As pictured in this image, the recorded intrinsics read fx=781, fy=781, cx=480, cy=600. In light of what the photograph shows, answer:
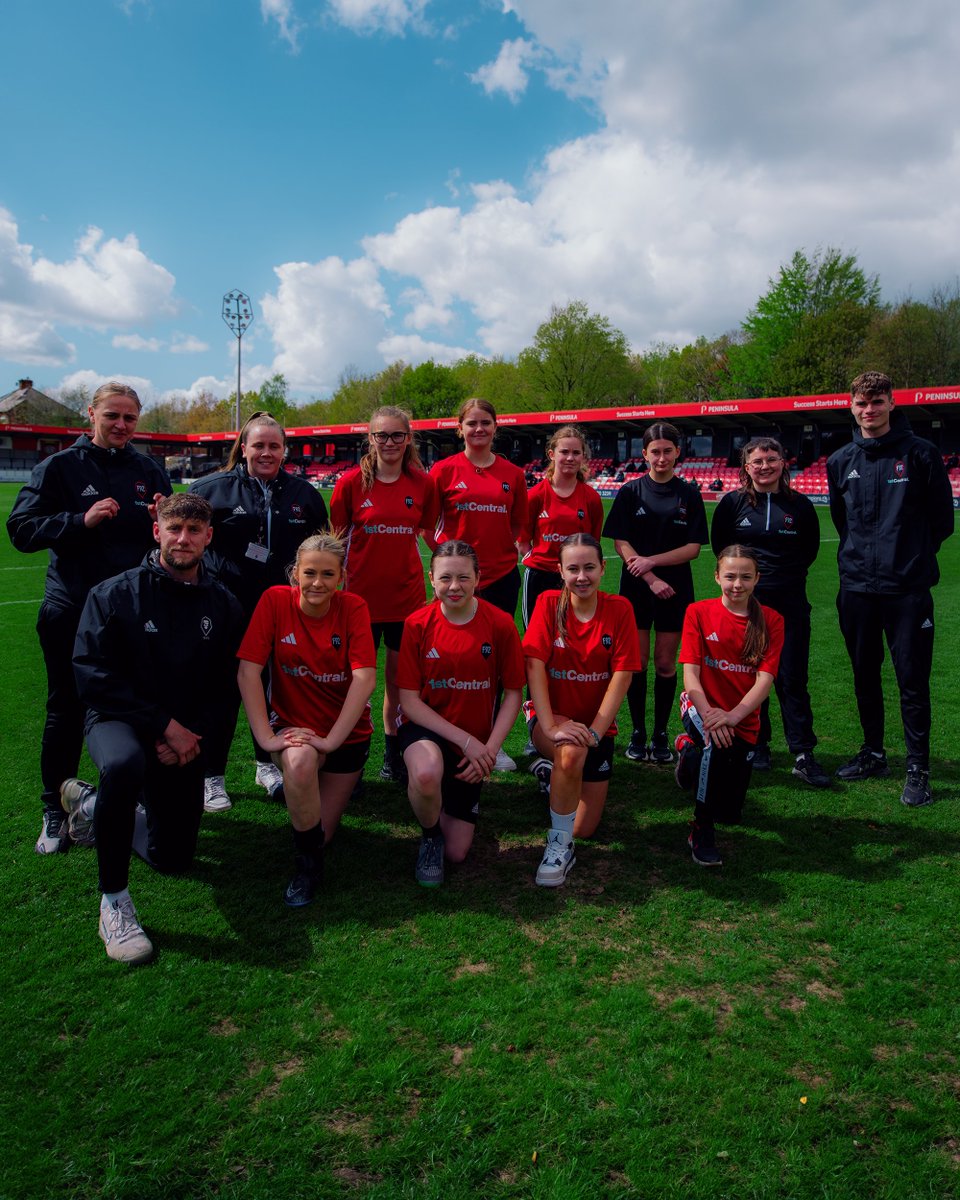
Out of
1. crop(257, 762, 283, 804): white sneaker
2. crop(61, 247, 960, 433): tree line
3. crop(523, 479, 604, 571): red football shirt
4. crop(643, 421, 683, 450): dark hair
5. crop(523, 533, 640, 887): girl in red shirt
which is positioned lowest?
crop(257, 762, 283, 804): white sneaker

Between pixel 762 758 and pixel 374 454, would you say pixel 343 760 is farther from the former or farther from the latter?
pixel 762 758

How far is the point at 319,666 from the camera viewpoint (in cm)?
362

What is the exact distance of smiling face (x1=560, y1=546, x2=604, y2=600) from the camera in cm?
382

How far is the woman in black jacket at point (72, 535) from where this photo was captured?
364 cm

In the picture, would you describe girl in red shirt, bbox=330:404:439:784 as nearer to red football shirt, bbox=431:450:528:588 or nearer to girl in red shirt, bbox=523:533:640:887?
red football shirt, bbox=431:450:528:588

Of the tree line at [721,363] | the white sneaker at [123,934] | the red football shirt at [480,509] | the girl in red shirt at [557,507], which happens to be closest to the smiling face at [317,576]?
the red football shirt at [480,509]

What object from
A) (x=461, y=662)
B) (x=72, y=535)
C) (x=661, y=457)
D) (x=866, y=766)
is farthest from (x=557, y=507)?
(x=72, y=535)

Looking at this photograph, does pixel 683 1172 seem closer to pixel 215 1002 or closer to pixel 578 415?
pixel 215 1002

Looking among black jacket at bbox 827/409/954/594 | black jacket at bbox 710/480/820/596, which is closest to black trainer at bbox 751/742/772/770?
black jacket at bbox 710/480/820/596

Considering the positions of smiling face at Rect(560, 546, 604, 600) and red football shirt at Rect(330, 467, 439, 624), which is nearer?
smiling face at Rect(560, 546, 604, 600)

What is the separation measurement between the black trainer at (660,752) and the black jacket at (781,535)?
1140mm

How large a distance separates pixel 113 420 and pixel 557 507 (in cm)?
253

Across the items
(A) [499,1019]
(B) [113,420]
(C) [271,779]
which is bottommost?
(A) [499,1019]

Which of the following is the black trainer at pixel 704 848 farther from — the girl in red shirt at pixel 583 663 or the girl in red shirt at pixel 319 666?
the girl in red shirt at pixel 319 666
